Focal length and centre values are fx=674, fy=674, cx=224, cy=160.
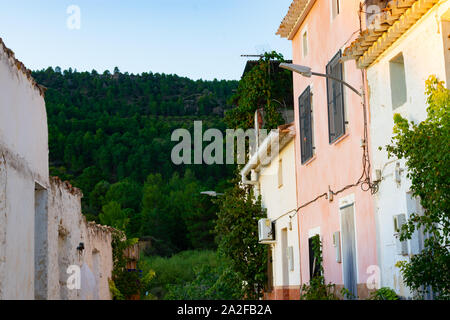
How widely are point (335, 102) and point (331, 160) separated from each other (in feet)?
4.11

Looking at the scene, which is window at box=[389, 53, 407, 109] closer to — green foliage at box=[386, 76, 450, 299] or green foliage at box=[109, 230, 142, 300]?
green foliage at box=[386, 76, 450, 299]

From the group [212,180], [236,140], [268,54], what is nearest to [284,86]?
[268,54]

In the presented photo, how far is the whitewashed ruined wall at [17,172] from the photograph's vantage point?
10334 millimetres

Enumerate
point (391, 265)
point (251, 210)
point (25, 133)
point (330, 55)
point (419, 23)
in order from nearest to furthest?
point (419, 23), point (391, 265), point (25, 133), point (330, 55), point (251, 210)

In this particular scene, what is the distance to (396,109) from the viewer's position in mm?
10781

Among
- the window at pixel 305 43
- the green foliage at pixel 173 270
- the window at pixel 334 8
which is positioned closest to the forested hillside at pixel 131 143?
the green foliage at pixel 173 270

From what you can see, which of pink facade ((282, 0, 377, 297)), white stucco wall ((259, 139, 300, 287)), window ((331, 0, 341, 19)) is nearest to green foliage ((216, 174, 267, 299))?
white stucco wall ((259, 139, 300, 287))

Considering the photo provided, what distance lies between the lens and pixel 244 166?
24.5m

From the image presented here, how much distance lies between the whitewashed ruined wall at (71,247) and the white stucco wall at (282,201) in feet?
17.1

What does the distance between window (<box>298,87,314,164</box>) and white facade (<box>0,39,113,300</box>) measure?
5.71 metres
